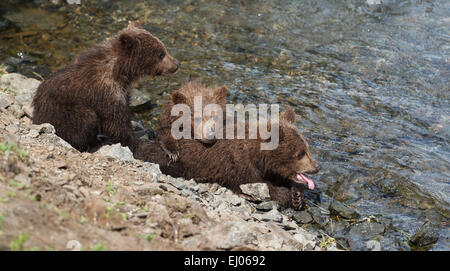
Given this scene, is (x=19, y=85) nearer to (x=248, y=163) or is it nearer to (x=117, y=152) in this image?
(x=117, y=152)

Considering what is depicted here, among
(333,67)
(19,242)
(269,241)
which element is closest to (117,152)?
(269,241)

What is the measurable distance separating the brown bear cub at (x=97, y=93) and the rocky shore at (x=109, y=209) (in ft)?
1.49

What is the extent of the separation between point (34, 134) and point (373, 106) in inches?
256

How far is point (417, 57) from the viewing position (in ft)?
36.4

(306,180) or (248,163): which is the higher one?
(248,163)

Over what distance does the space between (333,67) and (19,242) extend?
877cm

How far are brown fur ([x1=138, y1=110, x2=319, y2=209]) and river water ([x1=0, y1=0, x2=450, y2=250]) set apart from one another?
2.24 feet

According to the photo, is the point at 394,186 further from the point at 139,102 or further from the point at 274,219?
the point at 139,102

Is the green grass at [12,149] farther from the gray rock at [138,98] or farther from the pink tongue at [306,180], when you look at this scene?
the gray rock at [138,98]

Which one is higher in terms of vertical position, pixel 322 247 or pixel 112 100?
pixel 112 100

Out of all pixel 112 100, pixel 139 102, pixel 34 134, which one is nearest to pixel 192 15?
pixel 139 102

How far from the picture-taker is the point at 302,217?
710 cm

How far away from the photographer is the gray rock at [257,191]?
286 inches

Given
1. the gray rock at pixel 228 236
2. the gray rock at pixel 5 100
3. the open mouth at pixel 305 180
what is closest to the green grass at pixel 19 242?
the gray rock at pixel 228 236
